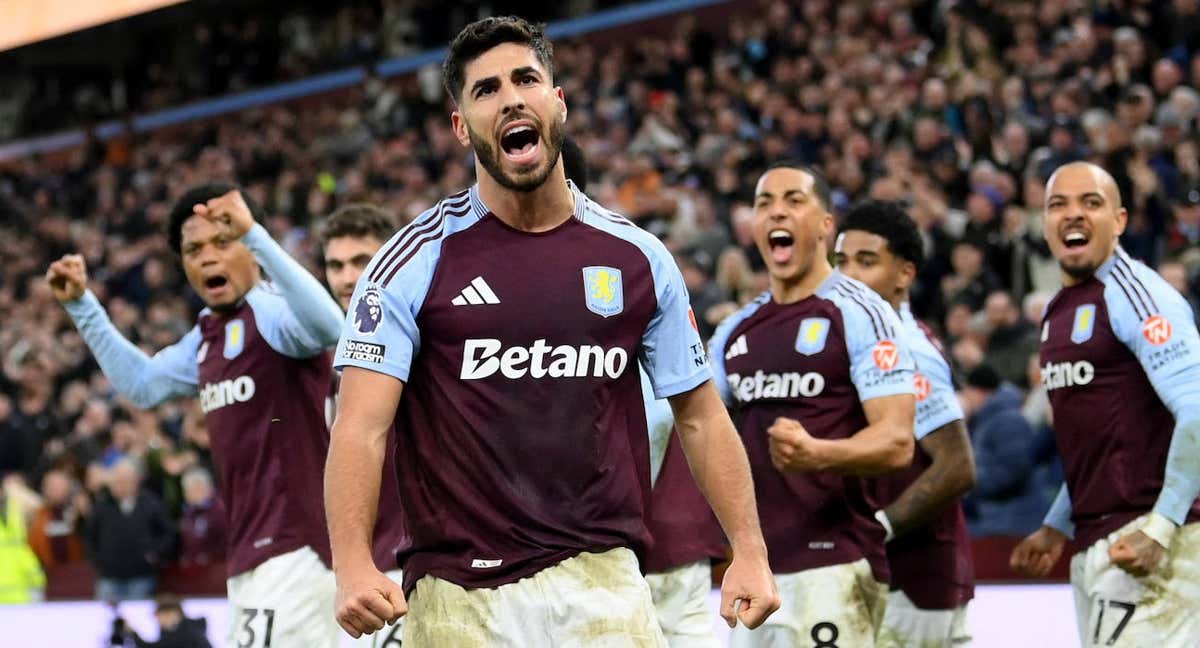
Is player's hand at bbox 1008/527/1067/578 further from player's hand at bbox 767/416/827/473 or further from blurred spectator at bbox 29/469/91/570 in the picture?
blurred spectator at bbox 29/469/91/570

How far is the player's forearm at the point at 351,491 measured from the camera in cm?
361

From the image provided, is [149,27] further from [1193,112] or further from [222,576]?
[1193,112]

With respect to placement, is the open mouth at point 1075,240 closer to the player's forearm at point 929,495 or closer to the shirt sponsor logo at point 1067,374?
the shirt sponsor logo at point 1067,374

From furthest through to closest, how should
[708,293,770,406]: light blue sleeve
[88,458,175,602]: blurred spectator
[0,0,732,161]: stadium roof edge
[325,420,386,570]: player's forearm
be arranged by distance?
[0,0,732,161]: stadium roof edge → [88,458,175,602]: blurred spectator → [708,293,770,406]: light blue sleeve → [325,420,386,570]: player's forearm

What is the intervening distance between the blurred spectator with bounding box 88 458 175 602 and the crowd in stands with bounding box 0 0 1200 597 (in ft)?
0.10

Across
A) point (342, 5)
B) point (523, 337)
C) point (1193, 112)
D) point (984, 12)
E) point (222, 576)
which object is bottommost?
point (222, 576)

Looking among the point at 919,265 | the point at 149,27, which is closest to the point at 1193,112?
the point at 919,265

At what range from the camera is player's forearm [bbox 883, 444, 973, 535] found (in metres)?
5.98

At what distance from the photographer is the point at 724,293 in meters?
12.2

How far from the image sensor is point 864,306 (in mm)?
5684

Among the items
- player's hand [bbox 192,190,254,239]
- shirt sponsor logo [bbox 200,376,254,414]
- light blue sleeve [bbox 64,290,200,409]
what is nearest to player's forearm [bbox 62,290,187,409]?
light blue sleeve [bbox 64,290,200,409]

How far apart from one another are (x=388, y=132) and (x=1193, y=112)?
1266cm

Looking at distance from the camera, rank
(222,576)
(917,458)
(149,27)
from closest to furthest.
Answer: (917,458) → (222,576) → (149,27)

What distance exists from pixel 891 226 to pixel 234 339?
2576 millimetres
